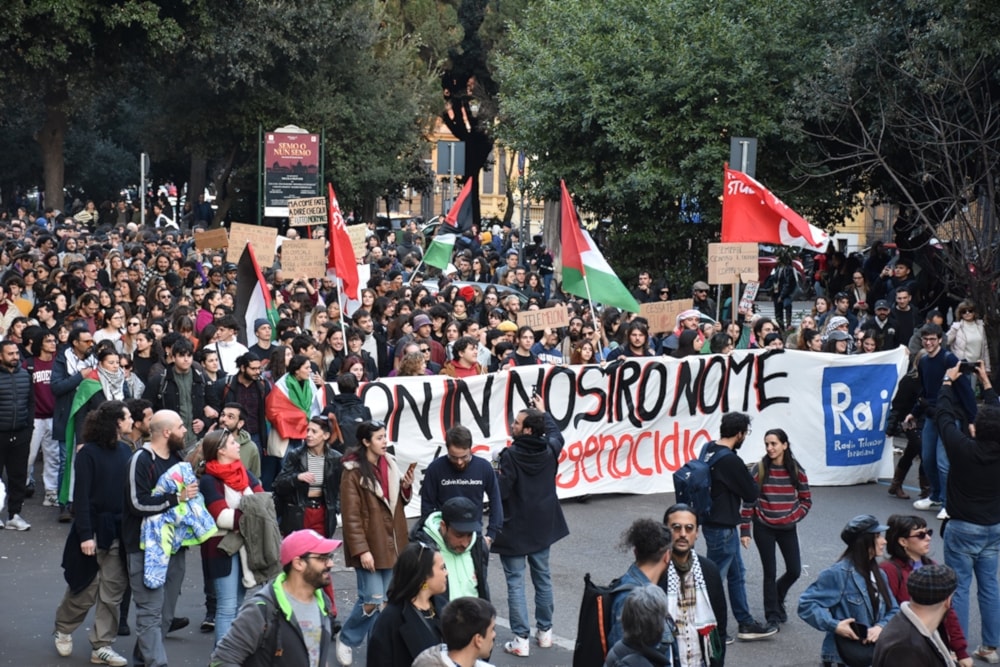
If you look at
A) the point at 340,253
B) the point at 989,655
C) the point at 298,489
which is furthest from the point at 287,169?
the point at 989,655

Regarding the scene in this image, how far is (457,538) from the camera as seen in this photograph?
6930 millimetres

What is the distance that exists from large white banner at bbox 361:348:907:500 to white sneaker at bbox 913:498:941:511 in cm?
120

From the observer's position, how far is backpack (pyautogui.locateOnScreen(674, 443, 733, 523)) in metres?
8.43

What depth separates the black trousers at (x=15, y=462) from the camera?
11016mm

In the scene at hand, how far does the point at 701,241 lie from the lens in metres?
21.8

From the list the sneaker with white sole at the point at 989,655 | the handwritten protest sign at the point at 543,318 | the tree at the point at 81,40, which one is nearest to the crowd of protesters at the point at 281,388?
the handwritten protest sign at the point at 543,318

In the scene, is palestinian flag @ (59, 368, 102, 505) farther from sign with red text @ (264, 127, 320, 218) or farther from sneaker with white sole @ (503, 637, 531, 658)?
sign with red text @ (264, 127, 320, 218)

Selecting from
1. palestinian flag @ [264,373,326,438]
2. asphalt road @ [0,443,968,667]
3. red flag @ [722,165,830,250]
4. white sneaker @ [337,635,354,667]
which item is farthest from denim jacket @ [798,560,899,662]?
red flag @ [722,165,830,250]

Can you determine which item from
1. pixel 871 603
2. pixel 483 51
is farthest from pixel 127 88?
pixel 871 603

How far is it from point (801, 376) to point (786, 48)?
8767mm

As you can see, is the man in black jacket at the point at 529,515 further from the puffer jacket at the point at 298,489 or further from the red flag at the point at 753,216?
the red flag at the point at 753,216

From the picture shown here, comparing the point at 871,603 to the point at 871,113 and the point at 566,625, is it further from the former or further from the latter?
the point at 871,113

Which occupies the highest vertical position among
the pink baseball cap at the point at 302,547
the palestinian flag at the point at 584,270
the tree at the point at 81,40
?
the tree at the point at 81,40

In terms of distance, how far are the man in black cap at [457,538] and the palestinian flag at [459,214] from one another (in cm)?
1144
